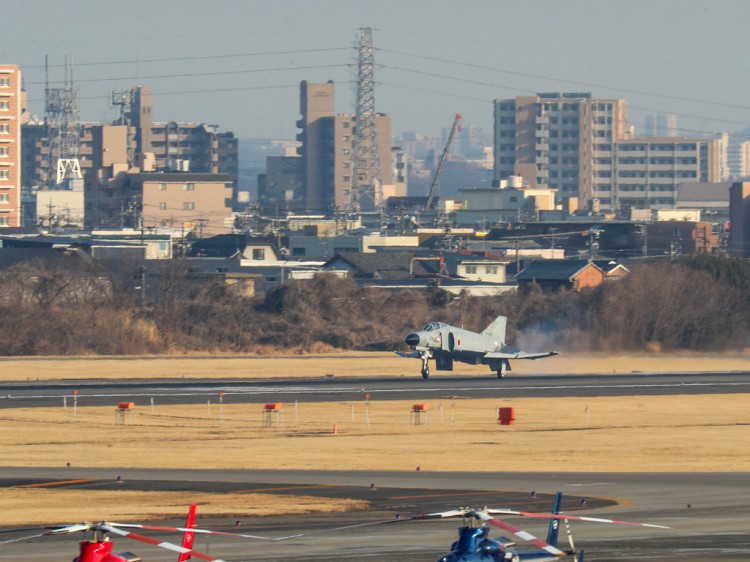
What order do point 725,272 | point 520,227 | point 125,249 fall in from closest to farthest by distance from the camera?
1. point 725,272
2. point 125,249
3. point 520,227

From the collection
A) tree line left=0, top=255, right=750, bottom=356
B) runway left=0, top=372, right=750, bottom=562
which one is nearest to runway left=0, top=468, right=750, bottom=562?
runway left=0, top=372, right=750, bottom=562

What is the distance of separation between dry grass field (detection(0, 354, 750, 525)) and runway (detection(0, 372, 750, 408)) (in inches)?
109

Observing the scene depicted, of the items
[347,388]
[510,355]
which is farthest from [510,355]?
[347,388]

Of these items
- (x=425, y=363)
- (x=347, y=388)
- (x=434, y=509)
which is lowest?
(x=347, y=388)

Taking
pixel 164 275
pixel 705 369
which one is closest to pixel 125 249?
pixel 164 275

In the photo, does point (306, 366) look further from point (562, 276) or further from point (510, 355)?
point (562, 276)

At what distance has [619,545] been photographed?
31953 millimetres

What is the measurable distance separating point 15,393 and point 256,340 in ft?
129

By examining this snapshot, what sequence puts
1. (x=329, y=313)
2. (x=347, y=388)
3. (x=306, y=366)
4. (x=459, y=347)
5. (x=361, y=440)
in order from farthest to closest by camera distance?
(x=329, y=313)
(x=306, y=366)
(x=459, y=347)
(x=347, y=388)
(x=361, y=440)

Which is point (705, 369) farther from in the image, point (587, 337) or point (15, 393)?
point (15, 393)

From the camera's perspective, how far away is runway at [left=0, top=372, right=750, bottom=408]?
66312mm

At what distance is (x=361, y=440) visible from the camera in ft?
171

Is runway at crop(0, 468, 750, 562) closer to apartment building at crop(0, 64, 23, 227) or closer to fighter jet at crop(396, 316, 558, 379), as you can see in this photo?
fighter jet at crop(396, 316, 558, 379)

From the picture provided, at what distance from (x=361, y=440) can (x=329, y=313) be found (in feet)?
218
